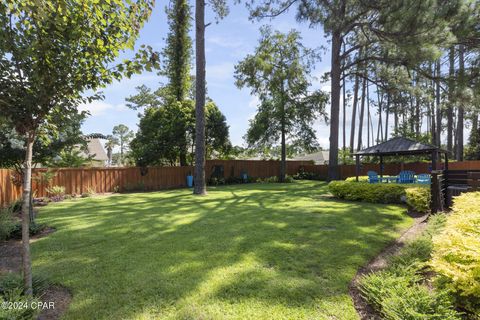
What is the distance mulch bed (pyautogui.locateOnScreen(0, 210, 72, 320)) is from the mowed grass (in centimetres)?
11

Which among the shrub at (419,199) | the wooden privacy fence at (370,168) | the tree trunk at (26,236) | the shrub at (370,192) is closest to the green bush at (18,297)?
the tree trunk at (26,236)

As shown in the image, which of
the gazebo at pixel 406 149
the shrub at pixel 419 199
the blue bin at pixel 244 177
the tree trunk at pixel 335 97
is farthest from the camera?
the blue bin at pixel 244 177

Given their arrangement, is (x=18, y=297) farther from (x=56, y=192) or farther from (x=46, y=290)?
(x=56, y=192)

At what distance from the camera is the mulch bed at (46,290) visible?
8.36 feet

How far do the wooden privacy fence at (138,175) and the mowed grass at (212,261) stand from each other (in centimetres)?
301

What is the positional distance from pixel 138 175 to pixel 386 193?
38.5ft

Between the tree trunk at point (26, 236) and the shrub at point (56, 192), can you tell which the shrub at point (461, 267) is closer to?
the tree trunk at point (26, 236)

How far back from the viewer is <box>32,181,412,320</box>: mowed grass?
2631 mm

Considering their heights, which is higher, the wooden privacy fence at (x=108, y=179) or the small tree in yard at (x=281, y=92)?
the small tree in yard at (x=281, y=92)

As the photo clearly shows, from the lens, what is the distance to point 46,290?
9.73ft

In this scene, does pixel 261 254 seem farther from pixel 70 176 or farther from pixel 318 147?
pixel 318 147

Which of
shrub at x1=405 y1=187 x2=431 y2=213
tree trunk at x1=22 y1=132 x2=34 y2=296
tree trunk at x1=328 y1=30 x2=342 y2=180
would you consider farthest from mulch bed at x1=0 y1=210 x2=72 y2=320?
tree trunk at x1=328 y1=30 x2=342 y2=180

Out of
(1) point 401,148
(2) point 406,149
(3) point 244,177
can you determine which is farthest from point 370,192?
(3) point 244,177

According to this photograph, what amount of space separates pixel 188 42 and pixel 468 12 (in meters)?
15.7
